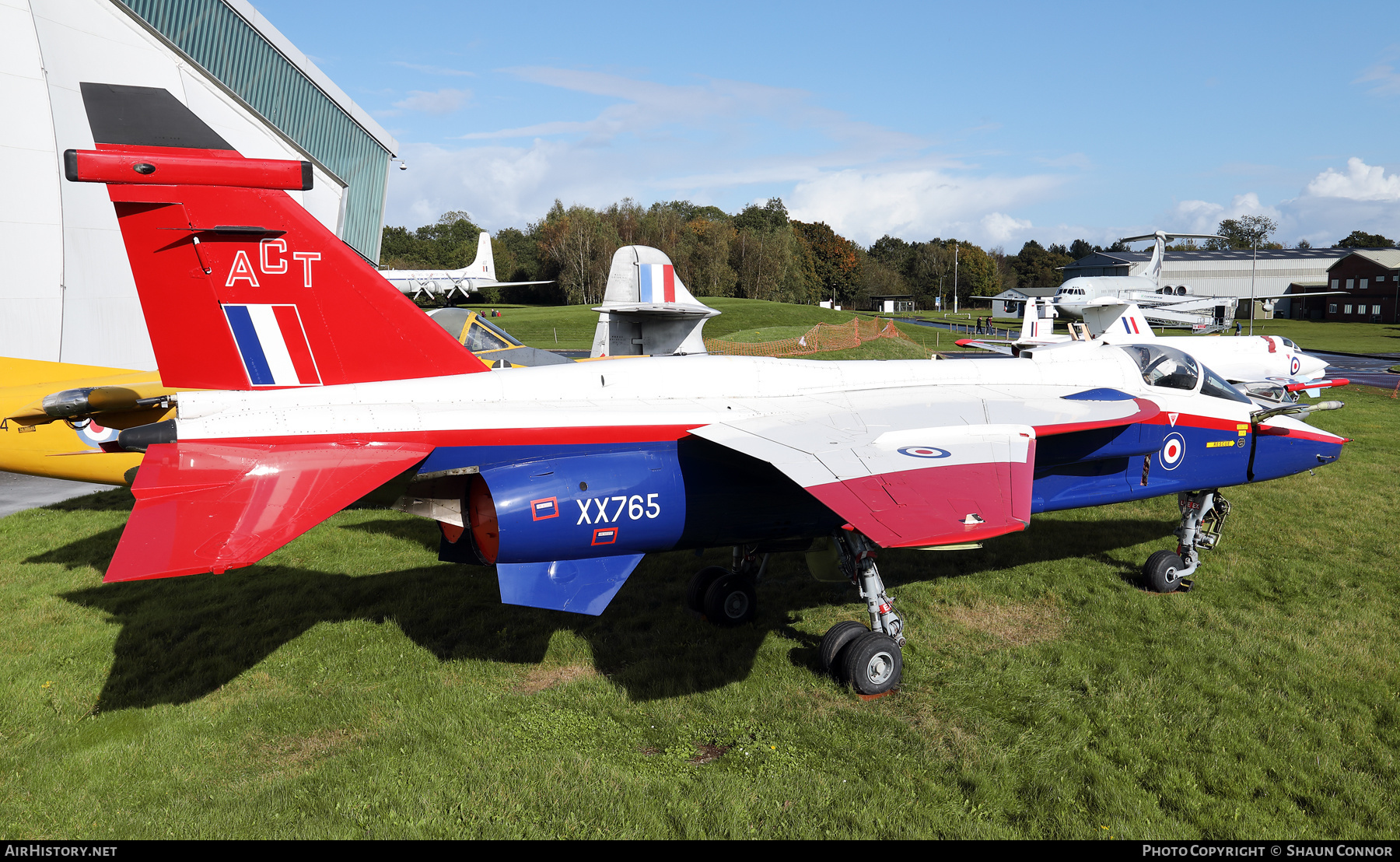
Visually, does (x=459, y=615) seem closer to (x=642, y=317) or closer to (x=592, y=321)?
(x=642, y=317)

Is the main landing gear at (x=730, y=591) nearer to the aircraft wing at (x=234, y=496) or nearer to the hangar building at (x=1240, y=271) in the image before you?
the aircraft wing at (x=234, y=496)

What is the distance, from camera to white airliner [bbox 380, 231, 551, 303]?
162 feet

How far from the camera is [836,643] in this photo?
6570 mm

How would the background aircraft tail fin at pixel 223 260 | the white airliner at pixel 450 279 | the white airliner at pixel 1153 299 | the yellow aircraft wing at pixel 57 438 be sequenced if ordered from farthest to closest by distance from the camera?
1. the white airliner at pixel 450 279
2. the white airliner at pixel 1153 299
3. the yellow aircraft wing at pixel 57 438
4. the background aircraft tail fin at pixel 223 260

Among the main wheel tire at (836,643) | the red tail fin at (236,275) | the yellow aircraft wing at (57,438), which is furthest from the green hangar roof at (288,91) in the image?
the main wheel tire at (836,643)

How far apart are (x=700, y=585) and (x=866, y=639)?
2.32 metres

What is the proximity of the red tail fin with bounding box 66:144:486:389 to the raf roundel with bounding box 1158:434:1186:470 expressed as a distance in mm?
7782

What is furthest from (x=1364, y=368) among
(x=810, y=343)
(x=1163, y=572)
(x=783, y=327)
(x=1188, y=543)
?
(x=1163, y=572)

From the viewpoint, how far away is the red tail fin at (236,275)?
18.3ft

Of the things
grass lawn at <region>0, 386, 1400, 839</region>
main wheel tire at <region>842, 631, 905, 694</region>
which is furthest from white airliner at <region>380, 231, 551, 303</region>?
main wheel tire at <region>842, 631, 905, 694</region>

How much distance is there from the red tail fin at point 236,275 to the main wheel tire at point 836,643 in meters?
4.58

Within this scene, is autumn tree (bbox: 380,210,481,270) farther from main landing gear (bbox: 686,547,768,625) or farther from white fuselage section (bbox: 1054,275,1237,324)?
main landing gear (bbox: 686,547,768,625)

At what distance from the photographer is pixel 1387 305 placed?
6969 centimetres
